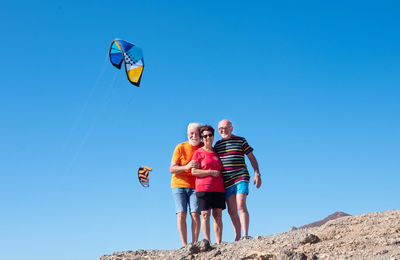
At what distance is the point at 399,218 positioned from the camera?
734cm

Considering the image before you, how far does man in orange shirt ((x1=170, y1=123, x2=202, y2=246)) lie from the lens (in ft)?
27.7

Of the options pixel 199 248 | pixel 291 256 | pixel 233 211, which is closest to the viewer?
pixel 291 256

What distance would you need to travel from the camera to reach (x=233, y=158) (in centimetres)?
850

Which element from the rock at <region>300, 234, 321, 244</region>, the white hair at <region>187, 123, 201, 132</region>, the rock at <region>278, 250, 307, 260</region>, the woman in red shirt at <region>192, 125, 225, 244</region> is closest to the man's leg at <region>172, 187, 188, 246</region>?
the woman in red shirt at <region>192, 125, 225, 244</region>

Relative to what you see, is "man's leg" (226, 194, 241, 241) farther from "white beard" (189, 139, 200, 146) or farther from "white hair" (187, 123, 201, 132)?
"white hair" (187, 123, 201, 132)

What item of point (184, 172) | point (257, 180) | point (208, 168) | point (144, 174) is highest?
point (144, 174)

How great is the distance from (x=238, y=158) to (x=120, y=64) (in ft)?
20.1

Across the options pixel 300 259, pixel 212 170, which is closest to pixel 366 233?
pixel 300 259

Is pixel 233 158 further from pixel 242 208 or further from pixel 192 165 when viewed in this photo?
pixel 242 208

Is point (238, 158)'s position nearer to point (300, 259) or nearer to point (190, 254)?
point (190, 254)

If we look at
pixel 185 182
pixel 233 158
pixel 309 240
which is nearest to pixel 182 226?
pixel 185 182

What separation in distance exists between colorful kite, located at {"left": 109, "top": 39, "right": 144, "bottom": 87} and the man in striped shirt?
4.61 metres

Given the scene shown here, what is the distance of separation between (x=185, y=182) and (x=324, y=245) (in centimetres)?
297

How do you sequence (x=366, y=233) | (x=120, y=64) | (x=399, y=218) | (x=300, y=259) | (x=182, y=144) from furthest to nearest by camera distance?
(x=120, y=64), (x=182, y=144), (x=399, y=218), (x=366, y=233), (x=300, y=259)
